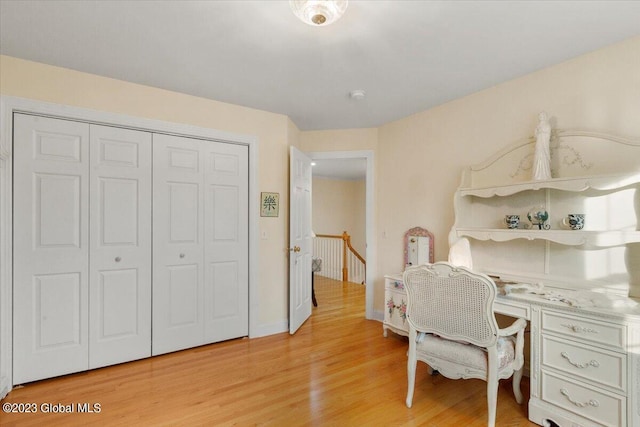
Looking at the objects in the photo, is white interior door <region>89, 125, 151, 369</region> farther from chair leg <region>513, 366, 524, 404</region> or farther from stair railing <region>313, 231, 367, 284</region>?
stair railing <region>313, 231, 367, 284</region>

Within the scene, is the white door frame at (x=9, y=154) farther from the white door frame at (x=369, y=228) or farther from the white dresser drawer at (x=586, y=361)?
the white dresser drawer at (x=586, y=361)

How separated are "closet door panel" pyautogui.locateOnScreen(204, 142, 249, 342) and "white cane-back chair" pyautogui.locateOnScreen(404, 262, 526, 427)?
188cm

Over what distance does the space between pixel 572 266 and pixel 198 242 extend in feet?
10.4

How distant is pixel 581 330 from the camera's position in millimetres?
1745

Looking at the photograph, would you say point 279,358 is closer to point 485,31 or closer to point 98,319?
point 98,319

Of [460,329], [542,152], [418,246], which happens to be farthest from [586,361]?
[418,246]

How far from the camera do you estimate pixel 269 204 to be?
3432 millimetres

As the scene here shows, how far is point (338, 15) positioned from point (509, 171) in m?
1.96

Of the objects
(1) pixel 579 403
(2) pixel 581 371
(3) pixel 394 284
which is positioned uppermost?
(3) pixel 394 284

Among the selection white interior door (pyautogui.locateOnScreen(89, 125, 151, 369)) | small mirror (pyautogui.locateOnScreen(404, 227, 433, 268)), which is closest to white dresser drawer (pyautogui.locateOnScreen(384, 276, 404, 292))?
small mirror (pyautogui.locateOnScreen(404, 227, 433, 268))

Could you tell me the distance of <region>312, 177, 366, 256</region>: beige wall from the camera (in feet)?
25.6

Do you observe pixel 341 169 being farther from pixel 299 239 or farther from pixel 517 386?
pixel 517 386

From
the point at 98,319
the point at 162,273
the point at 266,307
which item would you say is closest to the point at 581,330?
the point at 266,307

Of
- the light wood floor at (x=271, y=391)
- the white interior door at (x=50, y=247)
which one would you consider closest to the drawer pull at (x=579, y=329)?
the light wood floor at (x=271, y=391)
